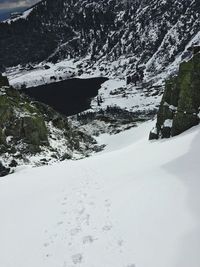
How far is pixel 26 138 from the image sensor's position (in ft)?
208

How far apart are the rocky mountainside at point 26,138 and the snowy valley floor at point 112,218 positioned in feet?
103

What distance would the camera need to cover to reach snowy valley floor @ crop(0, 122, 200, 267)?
14320mm

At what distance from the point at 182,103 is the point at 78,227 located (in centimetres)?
2720

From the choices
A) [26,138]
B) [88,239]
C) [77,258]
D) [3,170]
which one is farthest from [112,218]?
[26,138]

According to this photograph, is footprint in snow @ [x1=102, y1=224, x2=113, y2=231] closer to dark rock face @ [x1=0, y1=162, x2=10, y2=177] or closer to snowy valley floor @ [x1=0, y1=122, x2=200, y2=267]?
snowy valley floor @ [x1=0, y1=122, x2=200, y2=267]

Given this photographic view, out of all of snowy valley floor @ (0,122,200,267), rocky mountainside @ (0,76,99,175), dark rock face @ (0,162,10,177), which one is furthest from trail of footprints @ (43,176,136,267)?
rocky mountainside @ (0,76,99,175)

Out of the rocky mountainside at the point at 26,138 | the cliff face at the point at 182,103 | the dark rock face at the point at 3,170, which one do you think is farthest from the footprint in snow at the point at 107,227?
the rocky mountainside at the point at 26,138

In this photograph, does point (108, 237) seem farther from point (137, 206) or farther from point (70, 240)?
point (137, 206)

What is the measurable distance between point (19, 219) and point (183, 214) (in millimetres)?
8864

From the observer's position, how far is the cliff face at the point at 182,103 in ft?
127

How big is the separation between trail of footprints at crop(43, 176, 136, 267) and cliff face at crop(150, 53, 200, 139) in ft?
69.1

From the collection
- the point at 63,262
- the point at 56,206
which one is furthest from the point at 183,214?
the point at 56,206

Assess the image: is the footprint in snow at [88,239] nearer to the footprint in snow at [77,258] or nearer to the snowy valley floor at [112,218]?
the snowy valley floor at [112,218]

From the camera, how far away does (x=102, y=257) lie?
1436 cm
